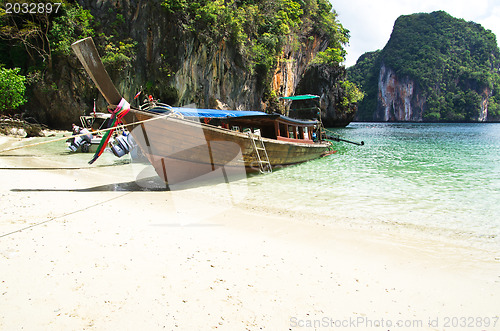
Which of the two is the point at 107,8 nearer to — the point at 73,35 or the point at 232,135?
the point at 73,35

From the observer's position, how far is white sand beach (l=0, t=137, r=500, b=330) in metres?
2.57

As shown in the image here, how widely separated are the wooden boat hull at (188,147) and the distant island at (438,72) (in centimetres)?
10379

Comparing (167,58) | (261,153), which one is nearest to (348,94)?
(167,58)

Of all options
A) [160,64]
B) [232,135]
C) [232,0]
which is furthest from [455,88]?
[232,135]

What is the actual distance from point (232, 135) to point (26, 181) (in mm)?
5241

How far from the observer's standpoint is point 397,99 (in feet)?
341

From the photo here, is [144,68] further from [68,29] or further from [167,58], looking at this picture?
[68,29]

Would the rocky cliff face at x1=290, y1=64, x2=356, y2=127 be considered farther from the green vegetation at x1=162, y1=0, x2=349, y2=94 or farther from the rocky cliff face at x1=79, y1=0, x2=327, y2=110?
the rocky cliff face at x1=79, y1=0, x2=327, y2=110

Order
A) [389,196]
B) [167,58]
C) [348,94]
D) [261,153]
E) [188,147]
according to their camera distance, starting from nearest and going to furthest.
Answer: [389,196]
[188,147]
[261,153]
[167,58]
[348,94]

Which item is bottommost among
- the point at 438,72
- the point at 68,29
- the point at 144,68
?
the point at 144,68

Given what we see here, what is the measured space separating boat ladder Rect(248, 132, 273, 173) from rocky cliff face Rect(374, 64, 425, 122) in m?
106

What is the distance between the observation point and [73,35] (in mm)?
23156

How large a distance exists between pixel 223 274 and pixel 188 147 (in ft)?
16.2

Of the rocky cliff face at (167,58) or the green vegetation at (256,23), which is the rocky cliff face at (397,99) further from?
the rocky cliff face at (167,58)
